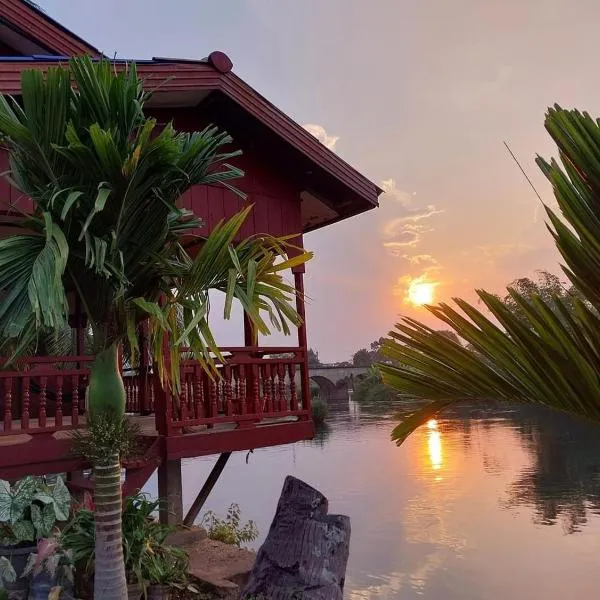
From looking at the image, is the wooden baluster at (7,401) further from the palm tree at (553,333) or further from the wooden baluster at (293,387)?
the palm tree at (553,333)

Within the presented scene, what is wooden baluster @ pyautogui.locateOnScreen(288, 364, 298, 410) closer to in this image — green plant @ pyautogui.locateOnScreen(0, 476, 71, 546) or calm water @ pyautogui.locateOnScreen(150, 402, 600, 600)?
green plant @ pyautogui.locateOnScreen(0, 476, 71, 546)

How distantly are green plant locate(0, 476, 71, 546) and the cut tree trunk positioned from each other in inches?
42.2

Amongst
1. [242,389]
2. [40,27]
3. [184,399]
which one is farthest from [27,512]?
[40,27]

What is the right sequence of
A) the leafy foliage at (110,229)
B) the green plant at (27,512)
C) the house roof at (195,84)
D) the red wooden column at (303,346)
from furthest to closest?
1. the red wooden column at (303,346)
2. the house roof at (195,84)
3. the green plant at (27,512)
4. the leafy foliage at (110,229)

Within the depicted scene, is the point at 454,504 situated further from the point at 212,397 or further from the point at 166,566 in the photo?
the point at 166,566

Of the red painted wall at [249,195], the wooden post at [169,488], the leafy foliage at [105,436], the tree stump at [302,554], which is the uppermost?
the red painted wall at [249,195]

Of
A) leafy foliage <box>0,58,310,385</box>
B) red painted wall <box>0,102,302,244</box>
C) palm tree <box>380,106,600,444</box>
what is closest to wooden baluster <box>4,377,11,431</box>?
leafy foliage <box>0,58,310,385</box>

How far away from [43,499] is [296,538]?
7.70ft

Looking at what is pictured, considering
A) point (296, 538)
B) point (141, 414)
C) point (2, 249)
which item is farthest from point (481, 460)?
point (2, 249)

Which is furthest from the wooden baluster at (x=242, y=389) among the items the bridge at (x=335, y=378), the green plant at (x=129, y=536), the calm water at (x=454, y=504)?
the bridge at (x=335, y=378)

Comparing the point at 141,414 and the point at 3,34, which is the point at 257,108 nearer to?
the point at 3,34

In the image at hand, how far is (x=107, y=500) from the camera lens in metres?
4.34

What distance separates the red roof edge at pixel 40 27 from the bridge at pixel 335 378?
37308 mm

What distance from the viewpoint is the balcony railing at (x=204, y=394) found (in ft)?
18.5
